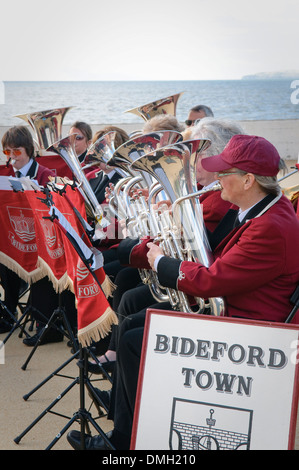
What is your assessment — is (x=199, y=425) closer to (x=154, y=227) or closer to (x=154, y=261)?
(x=154, y=261)

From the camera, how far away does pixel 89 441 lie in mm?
2576

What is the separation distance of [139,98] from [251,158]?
52.3 m

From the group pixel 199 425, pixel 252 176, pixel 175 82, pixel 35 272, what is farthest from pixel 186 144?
pixel 175 82

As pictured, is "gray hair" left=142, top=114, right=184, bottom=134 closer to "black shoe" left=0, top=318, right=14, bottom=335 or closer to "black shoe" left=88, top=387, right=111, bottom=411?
"black shoe" left=88, top=387, right=111, bottom=411

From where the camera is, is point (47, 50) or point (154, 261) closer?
point (154, 261)

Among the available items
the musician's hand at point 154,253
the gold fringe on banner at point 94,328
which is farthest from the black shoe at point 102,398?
the musician's hand at point 154,253

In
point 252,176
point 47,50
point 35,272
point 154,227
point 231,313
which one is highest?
point 47,50

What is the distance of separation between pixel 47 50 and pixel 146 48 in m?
9.87

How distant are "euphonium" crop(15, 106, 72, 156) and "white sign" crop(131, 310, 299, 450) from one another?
309cm

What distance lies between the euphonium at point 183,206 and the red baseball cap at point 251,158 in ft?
0.51

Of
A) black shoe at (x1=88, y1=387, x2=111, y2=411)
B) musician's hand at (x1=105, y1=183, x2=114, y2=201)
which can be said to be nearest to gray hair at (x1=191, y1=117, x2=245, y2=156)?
black shoe at (x1=88, y1=387, x2=111, y2=411)

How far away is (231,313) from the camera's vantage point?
226cm

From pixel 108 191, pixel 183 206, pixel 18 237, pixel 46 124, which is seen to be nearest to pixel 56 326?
pixel 18 237

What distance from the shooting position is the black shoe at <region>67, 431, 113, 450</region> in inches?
99.5
